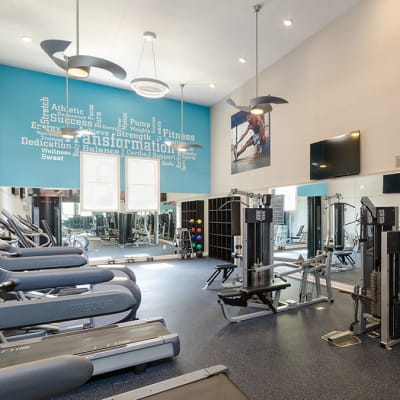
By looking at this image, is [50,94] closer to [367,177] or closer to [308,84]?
[308,84]

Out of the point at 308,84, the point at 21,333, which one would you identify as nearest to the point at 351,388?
the point at 21,333

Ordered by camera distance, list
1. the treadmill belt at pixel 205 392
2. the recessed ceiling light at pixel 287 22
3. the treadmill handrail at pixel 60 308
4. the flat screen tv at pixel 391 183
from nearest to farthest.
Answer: the treadmill handrail at pixel 60 308, the treadmill belt at pixel 205 392, the flat screen tv at pixel 391 183, the recessed ceiling light at pixel 287 22

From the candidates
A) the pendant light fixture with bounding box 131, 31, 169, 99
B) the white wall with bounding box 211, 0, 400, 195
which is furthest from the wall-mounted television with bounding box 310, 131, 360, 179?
the pendant light fixture with bounding box 131, 31, 169, 99

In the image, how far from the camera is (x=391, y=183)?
405 centimetres

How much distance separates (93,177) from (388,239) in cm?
670

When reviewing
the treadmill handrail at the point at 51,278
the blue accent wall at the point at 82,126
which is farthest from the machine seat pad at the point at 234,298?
the blue accent wall at the point at 82,126

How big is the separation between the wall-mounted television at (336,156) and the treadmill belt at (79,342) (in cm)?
399

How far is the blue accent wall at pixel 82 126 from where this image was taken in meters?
6.39

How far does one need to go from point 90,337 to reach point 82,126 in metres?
6.06

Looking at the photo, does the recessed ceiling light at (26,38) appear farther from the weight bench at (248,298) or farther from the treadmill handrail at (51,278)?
the weight bench at (248,298)

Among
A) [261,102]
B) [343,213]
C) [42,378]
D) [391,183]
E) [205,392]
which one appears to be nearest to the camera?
[42,378]

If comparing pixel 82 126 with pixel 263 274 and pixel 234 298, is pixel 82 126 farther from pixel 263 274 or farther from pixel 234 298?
pixel 234 298

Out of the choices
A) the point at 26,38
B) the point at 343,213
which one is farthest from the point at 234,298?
the point at 26,38

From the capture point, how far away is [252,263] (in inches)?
162
